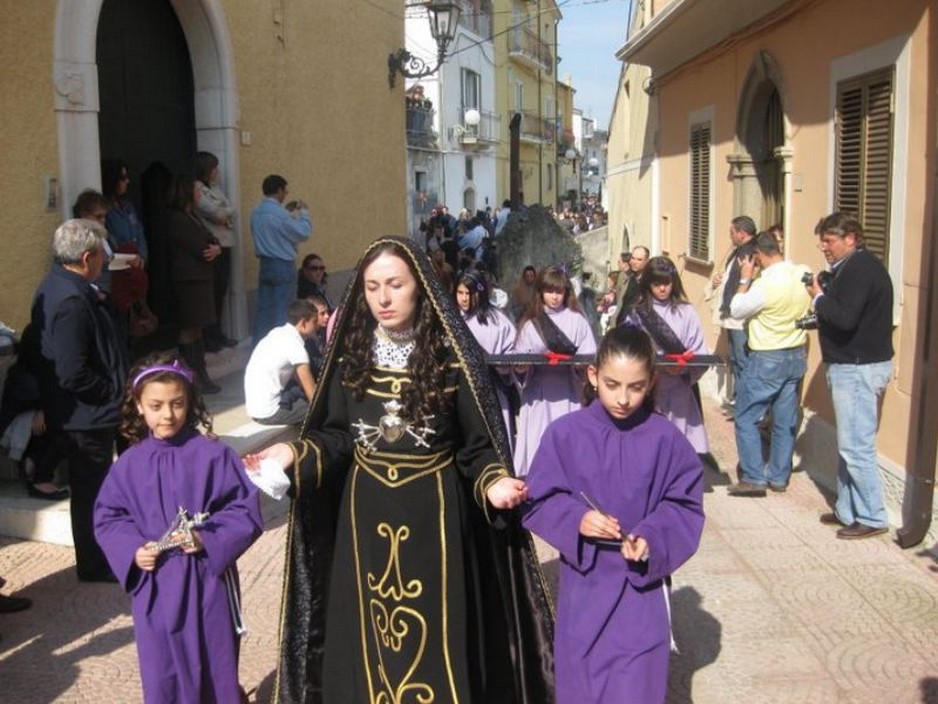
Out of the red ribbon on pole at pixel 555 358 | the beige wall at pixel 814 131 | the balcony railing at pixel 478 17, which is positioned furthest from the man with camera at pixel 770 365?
the balcony railing at pixel 478 17

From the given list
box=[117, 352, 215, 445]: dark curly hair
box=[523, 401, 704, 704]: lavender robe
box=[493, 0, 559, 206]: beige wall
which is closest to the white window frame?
box=[523, 401, 704, 704]: lavender robe

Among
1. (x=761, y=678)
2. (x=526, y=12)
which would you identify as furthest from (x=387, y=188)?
(x=526, y=12)

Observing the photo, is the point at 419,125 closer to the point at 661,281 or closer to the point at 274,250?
the point at 274,250

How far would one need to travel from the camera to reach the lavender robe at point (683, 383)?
6.88 m

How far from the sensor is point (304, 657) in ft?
12.0

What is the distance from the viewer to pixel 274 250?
8953 millimetres

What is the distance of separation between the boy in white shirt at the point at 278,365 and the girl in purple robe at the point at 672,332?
2247 millimetres

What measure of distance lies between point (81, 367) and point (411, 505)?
2.25 meters

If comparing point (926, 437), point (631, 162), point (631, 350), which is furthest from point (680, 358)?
point (631, 162)

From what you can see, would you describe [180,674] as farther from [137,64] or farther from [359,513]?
[137,64]

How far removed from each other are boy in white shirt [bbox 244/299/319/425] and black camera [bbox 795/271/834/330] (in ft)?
10.4

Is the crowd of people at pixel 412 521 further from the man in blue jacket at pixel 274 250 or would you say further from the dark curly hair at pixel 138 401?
the man in blue jacket at pixel 274 250

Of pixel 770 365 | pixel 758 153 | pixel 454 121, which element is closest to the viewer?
pixel 770 365

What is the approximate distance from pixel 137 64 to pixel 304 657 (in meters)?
6.30
